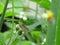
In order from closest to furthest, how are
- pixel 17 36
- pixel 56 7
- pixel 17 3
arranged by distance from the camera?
pixel 56 7
pixel 17 36
pixel 17 3

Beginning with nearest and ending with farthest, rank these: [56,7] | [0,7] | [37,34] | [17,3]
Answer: [56,7], [37,34], [0,7], [17,3]

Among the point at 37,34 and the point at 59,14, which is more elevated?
the point at 59,14

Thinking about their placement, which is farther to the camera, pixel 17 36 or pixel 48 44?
pixel 17 36

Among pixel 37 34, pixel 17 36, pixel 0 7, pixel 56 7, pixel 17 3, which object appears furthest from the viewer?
pixel 17 3


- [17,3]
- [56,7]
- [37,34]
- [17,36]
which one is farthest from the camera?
[17,3]

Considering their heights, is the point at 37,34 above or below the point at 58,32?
below

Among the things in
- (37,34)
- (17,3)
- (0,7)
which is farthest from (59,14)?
(17,3)

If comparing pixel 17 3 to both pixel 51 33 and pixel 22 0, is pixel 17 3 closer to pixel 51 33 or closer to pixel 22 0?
pixel 22 0

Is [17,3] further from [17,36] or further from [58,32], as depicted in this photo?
[58,32]

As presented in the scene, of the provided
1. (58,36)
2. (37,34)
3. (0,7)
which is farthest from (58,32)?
(0,7)
